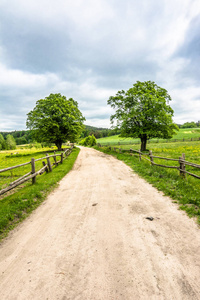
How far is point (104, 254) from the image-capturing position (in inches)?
125

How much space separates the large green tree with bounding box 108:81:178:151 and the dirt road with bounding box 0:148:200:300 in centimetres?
1604

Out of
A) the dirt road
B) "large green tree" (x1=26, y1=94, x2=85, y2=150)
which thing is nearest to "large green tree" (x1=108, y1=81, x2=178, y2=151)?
"large green tree" (x1=26, y1=94, x2=85, y2=150)

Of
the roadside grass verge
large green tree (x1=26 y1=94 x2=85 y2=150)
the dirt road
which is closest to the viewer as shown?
the dirt road

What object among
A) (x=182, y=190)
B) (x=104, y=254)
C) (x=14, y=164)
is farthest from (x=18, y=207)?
(x=14, y=164)

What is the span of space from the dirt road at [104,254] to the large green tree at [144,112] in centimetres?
1604

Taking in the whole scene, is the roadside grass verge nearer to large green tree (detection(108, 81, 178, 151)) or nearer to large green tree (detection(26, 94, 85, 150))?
large green tree (detection(108, 81, 178, 151))

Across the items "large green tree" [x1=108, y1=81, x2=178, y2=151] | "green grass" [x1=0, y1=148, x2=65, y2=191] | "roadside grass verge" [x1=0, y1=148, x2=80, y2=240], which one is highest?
"large green tree" [x1=108, y1=81, x2=178, y2=151]

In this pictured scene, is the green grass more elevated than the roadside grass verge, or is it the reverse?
the roadside grass verge

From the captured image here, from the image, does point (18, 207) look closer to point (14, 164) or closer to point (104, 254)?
point (104, 254)

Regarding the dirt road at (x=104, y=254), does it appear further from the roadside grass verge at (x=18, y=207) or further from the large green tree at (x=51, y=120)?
the large green tree at (x=51, y=120)

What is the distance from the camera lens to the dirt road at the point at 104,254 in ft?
7.93

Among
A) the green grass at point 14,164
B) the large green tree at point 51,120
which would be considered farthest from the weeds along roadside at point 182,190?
the large green tree at point 51,120

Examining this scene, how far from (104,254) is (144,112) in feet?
62.6

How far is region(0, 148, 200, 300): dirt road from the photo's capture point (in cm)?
242
